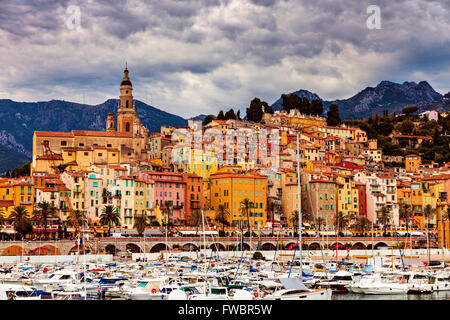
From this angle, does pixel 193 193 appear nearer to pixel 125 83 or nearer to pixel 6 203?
pixel 6 203

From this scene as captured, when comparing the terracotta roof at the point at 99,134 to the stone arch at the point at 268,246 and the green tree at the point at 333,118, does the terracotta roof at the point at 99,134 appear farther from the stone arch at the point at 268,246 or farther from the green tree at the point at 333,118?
the green tree at the point at 333,118

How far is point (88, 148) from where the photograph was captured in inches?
3772

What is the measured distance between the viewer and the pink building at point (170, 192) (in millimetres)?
84188

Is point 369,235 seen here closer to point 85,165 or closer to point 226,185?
point 226,185

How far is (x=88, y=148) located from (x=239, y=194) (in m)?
25.8

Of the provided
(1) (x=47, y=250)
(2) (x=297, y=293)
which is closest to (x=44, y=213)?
(1) (x=47, y=250)

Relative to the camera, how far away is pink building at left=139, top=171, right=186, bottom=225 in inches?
3314

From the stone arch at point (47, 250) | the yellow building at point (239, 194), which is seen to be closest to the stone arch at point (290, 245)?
the yellow building at point (239, 194)

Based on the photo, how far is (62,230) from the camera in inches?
2849

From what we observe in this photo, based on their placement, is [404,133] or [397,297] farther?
[404,133]

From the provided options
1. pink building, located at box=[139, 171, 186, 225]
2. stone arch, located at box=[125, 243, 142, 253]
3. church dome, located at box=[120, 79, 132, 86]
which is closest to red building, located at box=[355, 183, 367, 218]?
pink building, located at box=[139, 171, 186, 225]

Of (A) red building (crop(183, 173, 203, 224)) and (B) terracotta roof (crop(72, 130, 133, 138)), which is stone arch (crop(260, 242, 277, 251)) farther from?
(B) terracotta roof (crop(72, 130, 133, 138))
